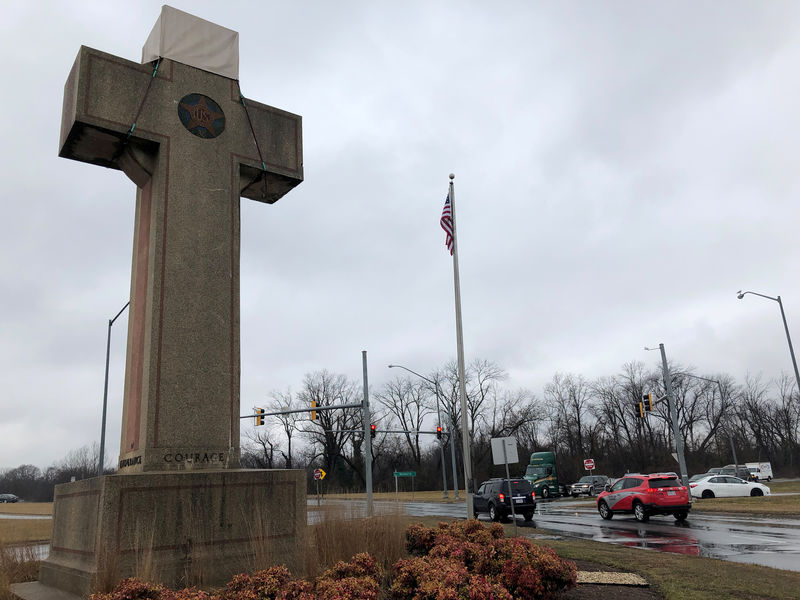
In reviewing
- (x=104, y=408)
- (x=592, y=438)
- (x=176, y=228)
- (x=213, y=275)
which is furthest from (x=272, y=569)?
(x=592, y=438)

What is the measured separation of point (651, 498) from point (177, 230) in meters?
19.4

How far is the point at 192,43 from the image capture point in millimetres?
9859

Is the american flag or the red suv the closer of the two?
the american flag

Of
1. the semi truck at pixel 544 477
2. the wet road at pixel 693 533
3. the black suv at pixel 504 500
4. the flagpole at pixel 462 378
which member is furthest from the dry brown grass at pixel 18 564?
the semi truck at pixel 544 477

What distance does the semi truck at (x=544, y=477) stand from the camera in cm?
4291

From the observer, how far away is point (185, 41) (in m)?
9.79

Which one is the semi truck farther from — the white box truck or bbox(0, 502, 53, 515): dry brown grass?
bbox(0, 502, 53, 515): dry brown grass

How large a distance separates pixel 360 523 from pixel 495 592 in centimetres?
329

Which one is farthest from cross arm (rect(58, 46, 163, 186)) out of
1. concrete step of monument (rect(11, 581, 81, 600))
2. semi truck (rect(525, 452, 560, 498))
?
semi truck (rect(525, 452, 560, 498))

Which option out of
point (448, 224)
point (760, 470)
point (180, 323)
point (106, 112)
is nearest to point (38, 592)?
point (180, 323)

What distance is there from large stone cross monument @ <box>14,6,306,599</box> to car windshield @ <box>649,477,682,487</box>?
17781 millimetres

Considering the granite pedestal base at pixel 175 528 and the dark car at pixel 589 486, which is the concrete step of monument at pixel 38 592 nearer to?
the granite pedestal base at pixel 175 528

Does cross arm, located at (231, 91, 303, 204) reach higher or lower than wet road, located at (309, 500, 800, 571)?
higher

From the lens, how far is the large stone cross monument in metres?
6.86
